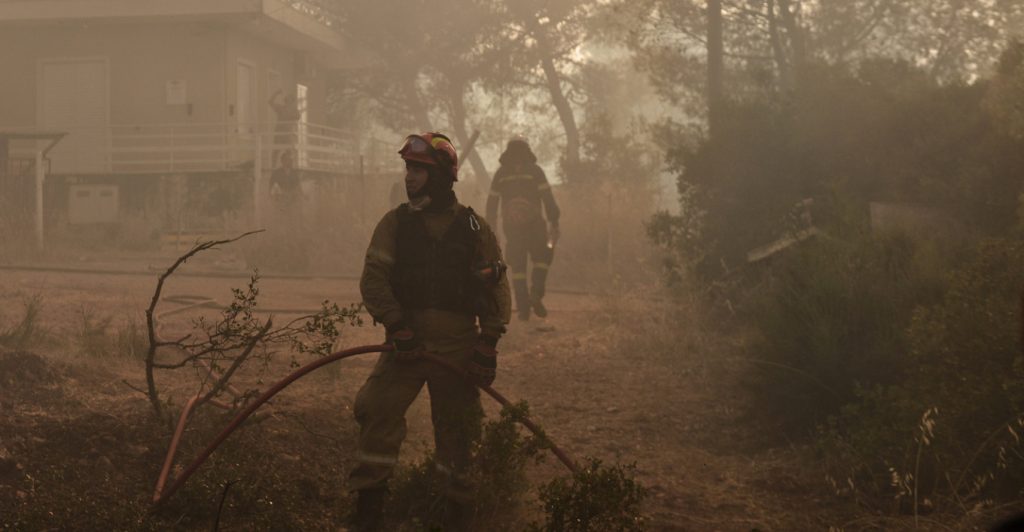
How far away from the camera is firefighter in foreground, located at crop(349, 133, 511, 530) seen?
4.86m

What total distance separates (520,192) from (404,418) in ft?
21.3

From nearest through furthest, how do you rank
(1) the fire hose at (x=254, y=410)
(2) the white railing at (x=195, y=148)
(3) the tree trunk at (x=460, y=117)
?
(1) the fire hose at (x=254, y=410) < (2) the white railing at (x=195, y=148) < (3) the tree trunk at (x=460, y=117)

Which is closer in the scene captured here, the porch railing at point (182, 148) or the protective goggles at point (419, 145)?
the protective goggles at point (419, 145)

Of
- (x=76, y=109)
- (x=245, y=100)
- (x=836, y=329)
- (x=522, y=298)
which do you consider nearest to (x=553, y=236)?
(x=522, y=298)

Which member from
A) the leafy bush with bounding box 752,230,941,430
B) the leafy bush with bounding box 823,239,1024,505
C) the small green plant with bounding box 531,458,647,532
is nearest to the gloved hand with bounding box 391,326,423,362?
the small green plant with bounding box 531,458,647,532

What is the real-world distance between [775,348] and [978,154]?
11.9 feet

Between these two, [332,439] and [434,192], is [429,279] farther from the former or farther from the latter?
[332,439]

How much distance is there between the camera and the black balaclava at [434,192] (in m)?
4.99

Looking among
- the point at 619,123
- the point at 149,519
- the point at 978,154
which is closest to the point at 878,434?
the point at 149,519

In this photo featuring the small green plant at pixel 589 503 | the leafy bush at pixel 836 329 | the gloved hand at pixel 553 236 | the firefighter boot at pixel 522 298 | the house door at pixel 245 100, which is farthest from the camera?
the house door at pixel 245 100

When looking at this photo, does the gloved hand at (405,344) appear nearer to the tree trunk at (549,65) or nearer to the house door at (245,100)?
the house door at (245,100)

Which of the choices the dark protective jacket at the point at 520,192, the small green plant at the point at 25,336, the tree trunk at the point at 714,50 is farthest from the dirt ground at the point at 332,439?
the tree trunk at the point at 714,50

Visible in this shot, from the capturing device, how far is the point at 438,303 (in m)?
4.97

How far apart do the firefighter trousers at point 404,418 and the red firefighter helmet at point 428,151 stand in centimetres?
89
